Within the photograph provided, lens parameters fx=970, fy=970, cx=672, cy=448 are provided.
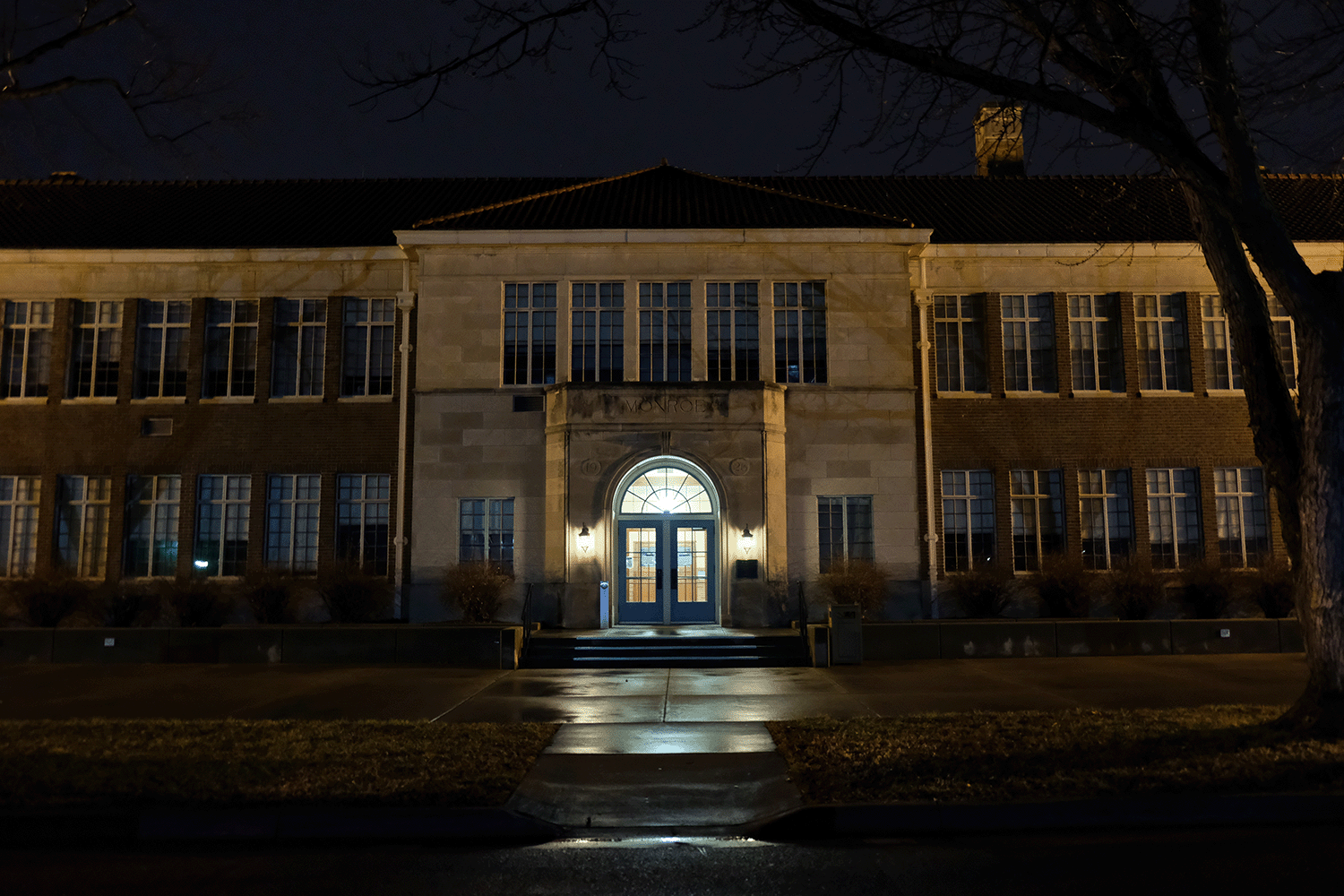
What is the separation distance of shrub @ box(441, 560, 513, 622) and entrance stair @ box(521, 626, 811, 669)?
1.59 m

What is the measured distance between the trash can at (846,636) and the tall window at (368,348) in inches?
480

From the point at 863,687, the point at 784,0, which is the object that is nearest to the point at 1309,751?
the point at 863,687

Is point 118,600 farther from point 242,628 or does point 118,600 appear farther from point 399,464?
point 399,464

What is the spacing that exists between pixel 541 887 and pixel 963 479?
61.4ft

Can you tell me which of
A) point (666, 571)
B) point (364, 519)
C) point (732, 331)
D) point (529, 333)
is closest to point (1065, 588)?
point (666, 571)

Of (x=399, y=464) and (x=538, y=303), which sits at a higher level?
(x=538, y=303)

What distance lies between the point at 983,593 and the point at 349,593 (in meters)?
13.4

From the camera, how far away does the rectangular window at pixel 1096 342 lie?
76.8ft

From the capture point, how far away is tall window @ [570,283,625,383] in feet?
72.3

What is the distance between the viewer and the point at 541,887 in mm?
5902

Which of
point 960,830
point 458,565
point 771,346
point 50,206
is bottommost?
point 960,830

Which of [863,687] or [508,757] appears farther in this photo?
[863,687]

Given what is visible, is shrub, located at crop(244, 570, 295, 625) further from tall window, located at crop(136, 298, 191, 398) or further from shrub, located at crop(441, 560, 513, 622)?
tall window, located at crop(136, 298, 191, 398)

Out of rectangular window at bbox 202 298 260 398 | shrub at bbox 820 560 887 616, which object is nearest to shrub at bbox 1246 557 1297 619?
shrub at bbox 820 560 887 616
